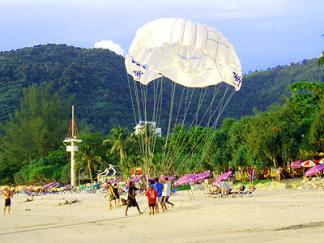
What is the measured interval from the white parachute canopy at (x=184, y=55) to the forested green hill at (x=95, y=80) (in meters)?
75.2

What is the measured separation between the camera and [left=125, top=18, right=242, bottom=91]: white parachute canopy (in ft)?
64.7

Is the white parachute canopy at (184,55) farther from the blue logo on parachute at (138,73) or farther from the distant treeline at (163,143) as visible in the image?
the distant treeline at (163,143)

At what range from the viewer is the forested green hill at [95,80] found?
103250 millimetres

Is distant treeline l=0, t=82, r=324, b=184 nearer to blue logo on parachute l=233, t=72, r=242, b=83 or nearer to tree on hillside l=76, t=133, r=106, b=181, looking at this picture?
tree on hillside l=76, t=133, r=106, b=181

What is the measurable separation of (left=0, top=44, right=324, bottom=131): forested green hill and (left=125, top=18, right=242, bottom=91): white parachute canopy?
75.2 m

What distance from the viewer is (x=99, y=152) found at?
211 feet

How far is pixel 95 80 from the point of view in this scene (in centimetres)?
11431

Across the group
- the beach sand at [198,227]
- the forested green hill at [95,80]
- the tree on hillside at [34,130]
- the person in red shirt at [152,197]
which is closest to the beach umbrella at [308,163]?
the beach sand at [198,227]

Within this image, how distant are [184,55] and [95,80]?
94.9m

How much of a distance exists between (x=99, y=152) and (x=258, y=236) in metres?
54.1

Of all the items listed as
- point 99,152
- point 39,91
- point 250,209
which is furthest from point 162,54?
point 39,91

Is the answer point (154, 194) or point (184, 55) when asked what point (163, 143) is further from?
point (154, 194)

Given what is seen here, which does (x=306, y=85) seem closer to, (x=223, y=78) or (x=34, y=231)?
(x=223, y=78)

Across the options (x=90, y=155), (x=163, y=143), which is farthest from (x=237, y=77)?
(x=90, y=155)
